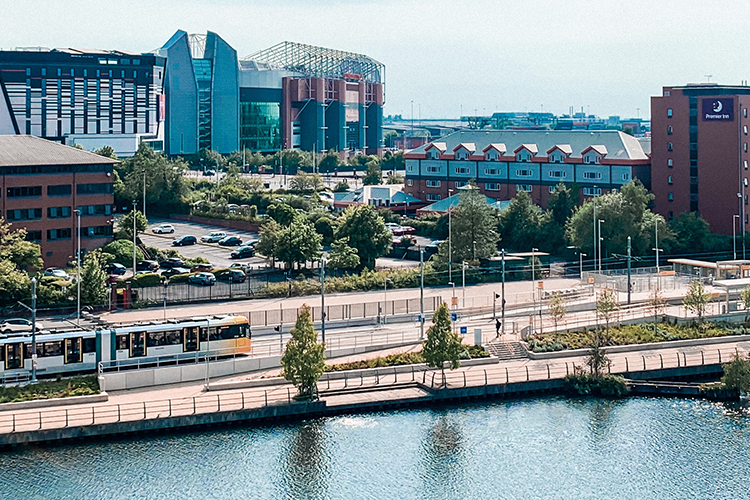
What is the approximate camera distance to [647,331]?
5559 cm

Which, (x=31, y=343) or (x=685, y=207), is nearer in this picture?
(x=31, y=343)

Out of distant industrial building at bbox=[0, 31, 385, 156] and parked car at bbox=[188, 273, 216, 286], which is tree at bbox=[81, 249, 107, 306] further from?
distant industrial building at bbox=[0, 31, 385, 156]

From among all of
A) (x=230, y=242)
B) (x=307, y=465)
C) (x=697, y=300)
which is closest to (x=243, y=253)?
(x=230, y=242)

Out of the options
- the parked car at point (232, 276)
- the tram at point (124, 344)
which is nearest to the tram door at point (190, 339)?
the tram at point (124, 344)

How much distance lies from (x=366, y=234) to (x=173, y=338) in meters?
23.6

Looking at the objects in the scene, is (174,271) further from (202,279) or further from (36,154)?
(36,154)

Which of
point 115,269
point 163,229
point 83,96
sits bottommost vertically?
point 115,269

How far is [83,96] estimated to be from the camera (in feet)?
414

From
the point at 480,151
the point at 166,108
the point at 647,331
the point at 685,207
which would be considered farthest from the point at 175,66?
the point at 647,331

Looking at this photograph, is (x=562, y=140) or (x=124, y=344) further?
(x=562, y=140)

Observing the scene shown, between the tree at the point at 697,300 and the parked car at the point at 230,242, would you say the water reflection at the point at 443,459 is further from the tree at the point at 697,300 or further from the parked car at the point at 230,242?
the parked car at the point at 230,242

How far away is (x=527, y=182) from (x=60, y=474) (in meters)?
62.3

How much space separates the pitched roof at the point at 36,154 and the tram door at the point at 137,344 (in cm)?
2594

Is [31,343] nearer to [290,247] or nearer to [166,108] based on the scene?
[290,247]
